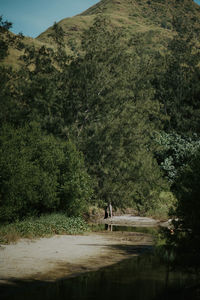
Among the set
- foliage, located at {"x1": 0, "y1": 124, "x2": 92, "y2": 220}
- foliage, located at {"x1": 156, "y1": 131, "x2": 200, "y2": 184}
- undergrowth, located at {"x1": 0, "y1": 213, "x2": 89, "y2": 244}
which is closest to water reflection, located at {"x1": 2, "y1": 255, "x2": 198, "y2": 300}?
undergrowth, located at {"x1": 0, "y1": 213, "x2": 89, "y2": 244}

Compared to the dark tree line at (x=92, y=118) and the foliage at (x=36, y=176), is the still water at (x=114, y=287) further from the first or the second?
the dark tree line at (x=92, y=118)

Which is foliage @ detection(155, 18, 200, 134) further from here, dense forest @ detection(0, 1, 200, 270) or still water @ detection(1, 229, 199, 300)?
still water @ detection(1, 229, 199, 300)

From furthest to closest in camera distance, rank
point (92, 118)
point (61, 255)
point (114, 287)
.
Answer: point (92, 118), point (61, 255), point (114, 287)

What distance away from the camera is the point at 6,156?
68.9 feet

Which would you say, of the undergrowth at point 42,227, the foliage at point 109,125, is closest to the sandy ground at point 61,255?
the undergrowth at point 42,227

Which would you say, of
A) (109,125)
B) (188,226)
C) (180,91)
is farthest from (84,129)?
(180,91)

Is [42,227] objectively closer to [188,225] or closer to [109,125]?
[188,225]

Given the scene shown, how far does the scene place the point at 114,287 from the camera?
11.8 meters

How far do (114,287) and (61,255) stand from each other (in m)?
4.77

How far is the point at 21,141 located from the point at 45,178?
2.47 m

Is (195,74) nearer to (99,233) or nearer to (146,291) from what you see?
(99,233)

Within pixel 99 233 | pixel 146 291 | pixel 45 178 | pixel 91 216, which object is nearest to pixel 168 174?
pixel 91 216

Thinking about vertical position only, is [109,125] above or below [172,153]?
above

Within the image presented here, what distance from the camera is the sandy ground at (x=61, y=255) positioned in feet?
42.3
